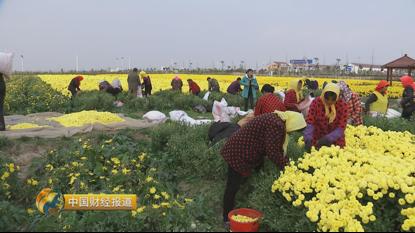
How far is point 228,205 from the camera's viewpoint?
15.8 feet

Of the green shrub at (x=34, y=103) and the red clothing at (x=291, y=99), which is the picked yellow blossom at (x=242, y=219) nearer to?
the red clothing at (x=291, y=99)

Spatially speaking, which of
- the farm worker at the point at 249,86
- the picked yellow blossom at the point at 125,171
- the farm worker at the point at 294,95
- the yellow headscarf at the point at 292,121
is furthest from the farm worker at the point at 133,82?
the yellow headscarf at the point at 292,121

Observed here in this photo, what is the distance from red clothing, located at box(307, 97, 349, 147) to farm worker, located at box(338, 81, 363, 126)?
1011 mm

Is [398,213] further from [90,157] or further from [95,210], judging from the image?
[90,157]

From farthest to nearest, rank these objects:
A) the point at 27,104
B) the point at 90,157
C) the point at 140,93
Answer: the point at 140,93 → the point at 27,104 → the point at 90,157

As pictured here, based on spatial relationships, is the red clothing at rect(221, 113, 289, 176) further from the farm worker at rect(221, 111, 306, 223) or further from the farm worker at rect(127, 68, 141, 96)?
the farm worker at rect(127, 68, 141, 96)

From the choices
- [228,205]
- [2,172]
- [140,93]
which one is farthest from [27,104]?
[228,205]

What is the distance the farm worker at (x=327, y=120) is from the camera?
5165 mm

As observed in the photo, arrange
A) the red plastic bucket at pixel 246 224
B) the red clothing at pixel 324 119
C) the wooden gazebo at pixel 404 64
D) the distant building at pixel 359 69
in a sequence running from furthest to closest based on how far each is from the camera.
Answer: the distant building at pixel 359 69 → the wooden gazebo at pixel 404 64 → the red clothing at pixel 324 119 → the red plastic bucket at pixel 246 224

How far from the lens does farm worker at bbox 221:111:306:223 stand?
4.42 metres

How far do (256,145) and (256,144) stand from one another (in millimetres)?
12

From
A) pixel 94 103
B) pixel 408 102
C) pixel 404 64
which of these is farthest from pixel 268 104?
pixel 404 64

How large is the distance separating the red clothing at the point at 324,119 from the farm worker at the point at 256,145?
2.92ft

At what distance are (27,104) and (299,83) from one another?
9213 millimetres
